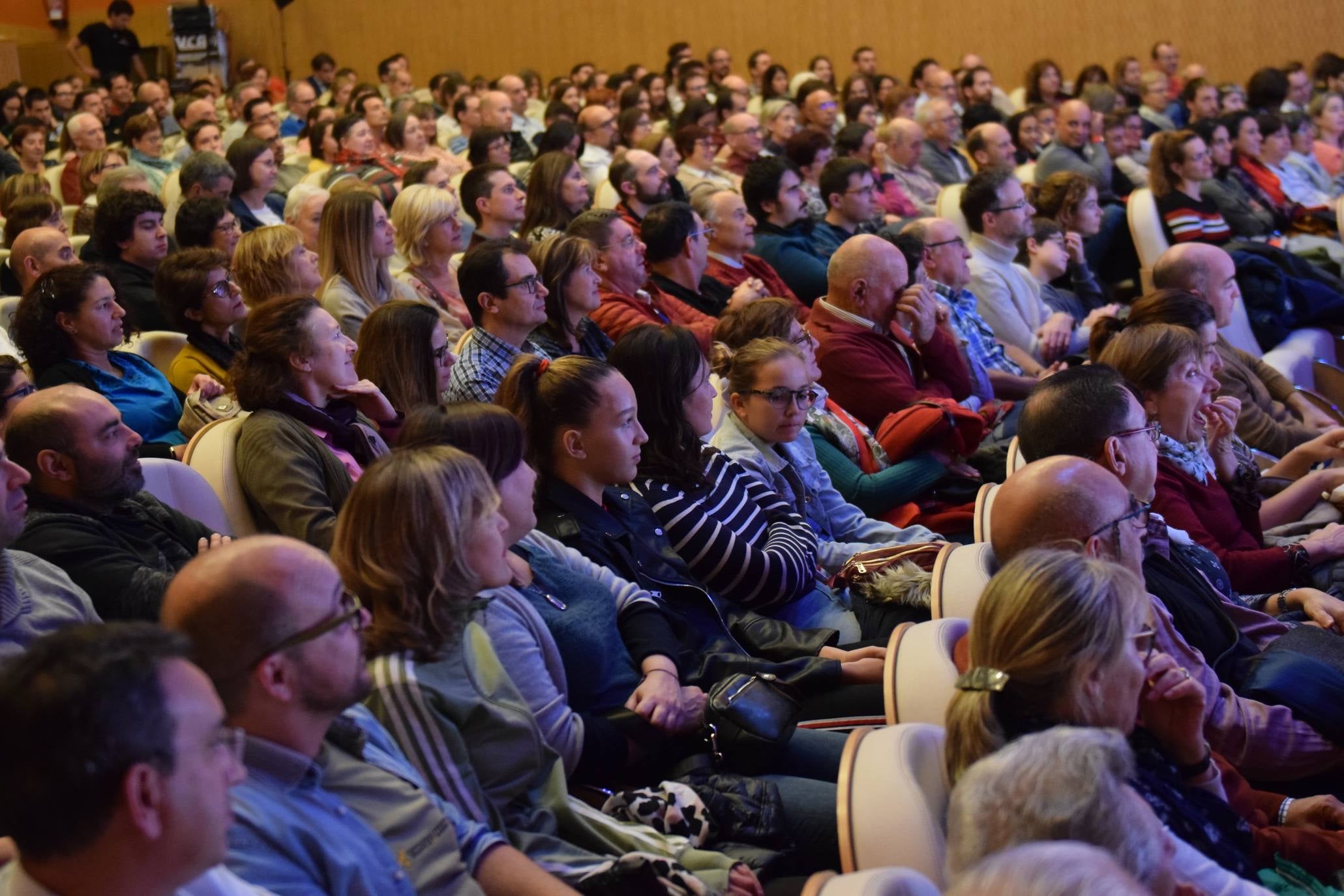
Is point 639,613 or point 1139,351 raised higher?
point 1139,351

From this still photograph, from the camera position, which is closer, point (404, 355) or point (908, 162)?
point (404, 355)

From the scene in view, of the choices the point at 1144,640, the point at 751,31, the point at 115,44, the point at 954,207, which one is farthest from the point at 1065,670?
the point at 115,44

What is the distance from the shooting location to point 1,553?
1.98 metres

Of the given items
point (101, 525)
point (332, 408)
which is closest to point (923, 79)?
point (332, 408)

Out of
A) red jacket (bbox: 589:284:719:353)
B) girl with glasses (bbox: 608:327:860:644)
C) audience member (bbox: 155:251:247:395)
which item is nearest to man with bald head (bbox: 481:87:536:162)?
red jacket (bbox: 589:284:719:353)

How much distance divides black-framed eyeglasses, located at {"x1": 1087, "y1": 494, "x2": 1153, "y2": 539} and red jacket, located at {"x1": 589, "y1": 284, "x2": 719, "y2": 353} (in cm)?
194

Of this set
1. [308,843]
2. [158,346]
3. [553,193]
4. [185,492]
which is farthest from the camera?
[553,193]

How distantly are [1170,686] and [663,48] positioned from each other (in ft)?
36.0

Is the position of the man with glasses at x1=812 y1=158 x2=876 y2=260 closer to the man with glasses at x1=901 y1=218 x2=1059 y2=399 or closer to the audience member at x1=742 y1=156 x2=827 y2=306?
the audience member at x1=742 y1=156 x2=827 y2=306

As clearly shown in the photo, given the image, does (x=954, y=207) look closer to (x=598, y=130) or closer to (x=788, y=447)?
(x=788, y=447)

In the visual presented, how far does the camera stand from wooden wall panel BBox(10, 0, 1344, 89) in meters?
10.5

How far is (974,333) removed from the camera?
4.44 metres

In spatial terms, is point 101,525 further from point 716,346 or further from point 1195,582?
point 1195,582

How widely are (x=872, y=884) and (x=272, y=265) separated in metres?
2.90
